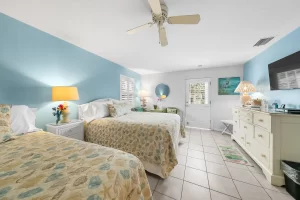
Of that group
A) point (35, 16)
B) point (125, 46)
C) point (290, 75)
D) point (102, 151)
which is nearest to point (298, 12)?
point (290, 75)

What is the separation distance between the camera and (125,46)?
2.54 m

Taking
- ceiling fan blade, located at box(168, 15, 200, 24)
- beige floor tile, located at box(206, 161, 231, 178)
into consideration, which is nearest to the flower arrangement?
ceiling fan blade, located at box(168, 15, 200, 24)

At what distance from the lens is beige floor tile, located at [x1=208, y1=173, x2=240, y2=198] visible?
1.50 metres

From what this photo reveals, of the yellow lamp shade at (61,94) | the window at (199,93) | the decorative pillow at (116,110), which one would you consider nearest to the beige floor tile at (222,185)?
the decorative pillow at (116,110)

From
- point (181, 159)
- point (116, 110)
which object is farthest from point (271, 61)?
point (116, 110)

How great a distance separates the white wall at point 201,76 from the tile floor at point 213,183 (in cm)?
220

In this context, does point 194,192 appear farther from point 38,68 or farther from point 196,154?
point 38,68

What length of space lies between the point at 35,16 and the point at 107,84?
6.30 feet

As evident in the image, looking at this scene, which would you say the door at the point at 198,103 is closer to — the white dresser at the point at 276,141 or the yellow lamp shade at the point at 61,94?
the white dresser at the point at 276,141

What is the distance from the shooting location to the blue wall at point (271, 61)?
193 centimetres

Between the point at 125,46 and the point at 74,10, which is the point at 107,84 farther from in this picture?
the point at 74,10

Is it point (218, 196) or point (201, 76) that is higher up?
point (201, 76)

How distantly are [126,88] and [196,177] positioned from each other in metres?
3.34

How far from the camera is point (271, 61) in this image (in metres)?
2.48
